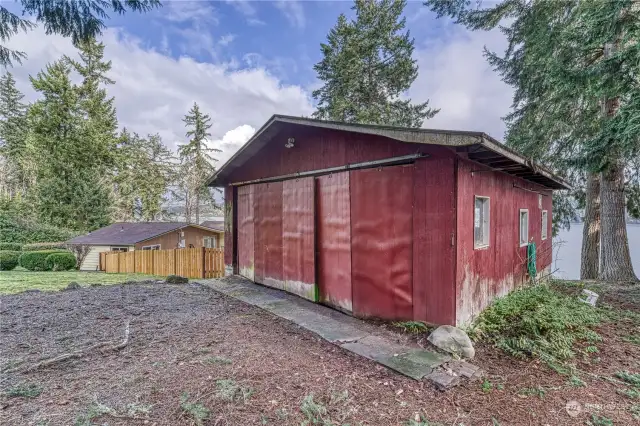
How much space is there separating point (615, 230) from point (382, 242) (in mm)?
7676

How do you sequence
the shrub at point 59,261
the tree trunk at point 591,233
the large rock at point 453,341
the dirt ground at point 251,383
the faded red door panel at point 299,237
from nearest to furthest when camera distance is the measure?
1. the dirt ground at point 251,383
2. the large rock at point 453,341
3. the faded red door panel at point 299,237
4. the tree trunk at point 591,233
5. the shrub at point 59,261

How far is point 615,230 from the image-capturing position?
26.6 ft

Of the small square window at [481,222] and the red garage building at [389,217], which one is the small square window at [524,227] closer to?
the red garage building at [389,217]

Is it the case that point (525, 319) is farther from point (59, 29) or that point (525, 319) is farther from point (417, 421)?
point (59, 29)

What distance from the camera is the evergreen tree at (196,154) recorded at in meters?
24.9

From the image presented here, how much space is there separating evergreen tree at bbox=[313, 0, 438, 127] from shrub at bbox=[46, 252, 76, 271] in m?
15.0

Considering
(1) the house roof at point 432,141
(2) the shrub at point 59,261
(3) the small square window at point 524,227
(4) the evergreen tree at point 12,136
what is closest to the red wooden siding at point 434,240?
(1) the house roof at point 432,141

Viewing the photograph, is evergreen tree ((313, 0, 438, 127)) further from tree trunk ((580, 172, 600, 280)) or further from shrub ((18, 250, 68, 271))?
shrub ((18, 250, 68, 271))

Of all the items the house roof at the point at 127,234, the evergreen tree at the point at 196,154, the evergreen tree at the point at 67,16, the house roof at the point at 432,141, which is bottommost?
the house roof at the point at 127,234

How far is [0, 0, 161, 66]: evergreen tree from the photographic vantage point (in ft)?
11.9

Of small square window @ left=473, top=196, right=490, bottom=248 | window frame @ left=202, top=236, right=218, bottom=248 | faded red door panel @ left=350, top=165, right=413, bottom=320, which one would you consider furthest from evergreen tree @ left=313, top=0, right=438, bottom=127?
window frame @ left=202, top=236, right=218, bottom=248

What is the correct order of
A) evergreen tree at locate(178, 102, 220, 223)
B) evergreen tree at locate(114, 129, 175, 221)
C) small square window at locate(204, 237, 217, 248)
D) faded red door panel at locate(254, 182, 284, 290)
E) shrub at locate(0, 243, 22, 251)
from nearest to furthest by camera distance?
faded red door panel at locate(254, 182, 284, 290)
shrub at locate(0, 243, 22, 251)
small square window at locate(204, 237, 217, 248)
evergreen tree at locate(114, 129, 175, 221)
evergreen tree at locate(178, 102, 220, 223)

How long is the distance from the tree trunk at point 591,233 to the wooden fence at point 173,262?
1285cm

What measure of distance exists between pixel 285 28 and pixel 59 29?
219 inches
